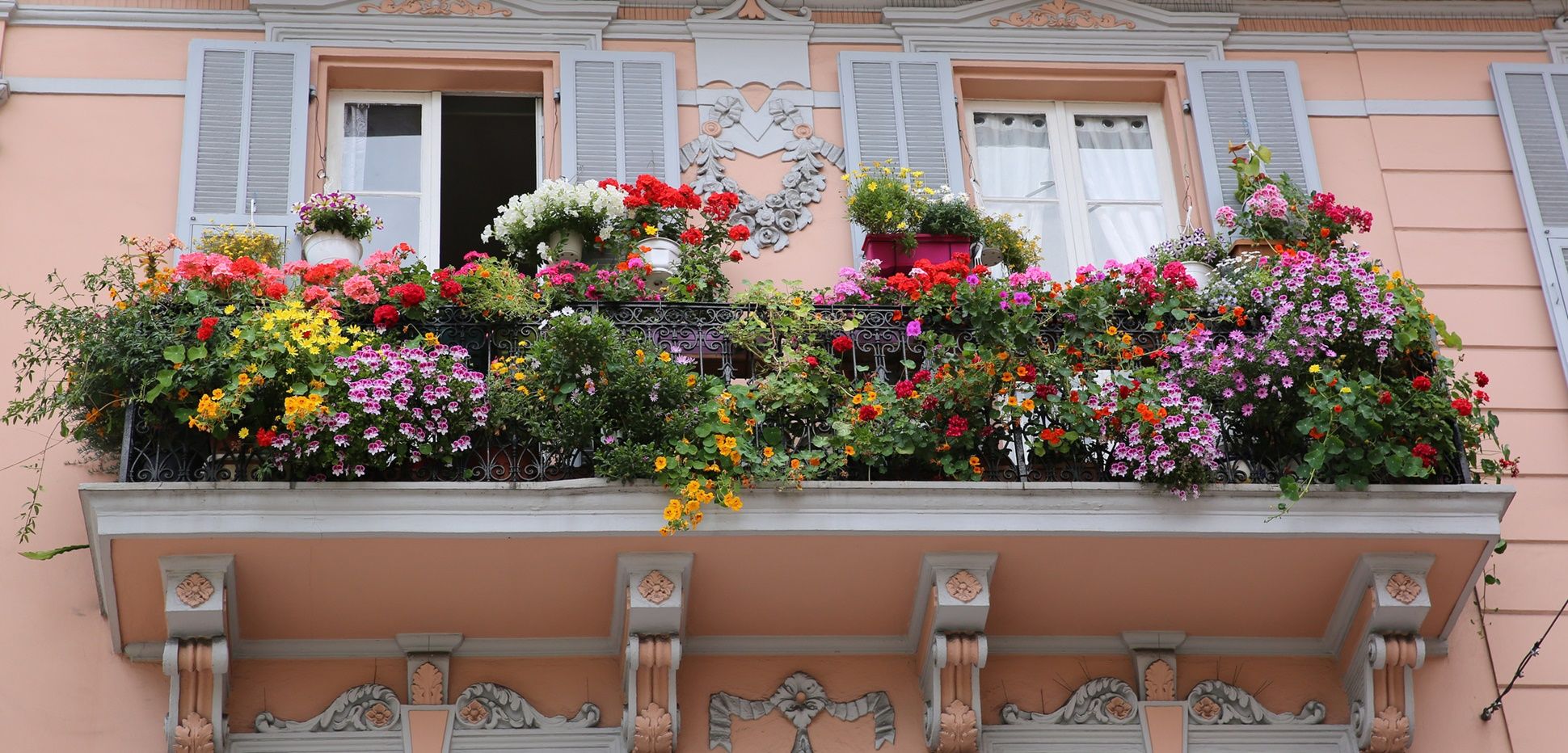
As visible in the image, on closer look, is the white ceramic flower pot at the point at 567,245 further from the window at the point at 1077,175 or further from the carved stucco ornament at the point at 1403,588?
the carved stucco ornament at the point at 1403,588

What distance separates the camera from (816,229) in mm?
9039

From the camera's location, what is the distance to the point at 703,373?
776cm

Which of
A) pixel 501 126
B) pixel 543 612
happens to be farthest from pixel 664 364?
pixel 501 126

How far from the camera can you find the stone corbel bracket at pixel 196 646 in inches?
282

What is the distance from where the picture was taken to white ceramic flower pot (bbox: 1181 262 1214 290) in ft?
28.1

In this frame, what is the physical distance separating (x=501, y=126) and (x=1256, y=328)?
15.1 ft

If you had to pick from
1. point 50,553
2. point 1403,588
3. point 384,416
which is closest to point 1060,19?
point 1403,588

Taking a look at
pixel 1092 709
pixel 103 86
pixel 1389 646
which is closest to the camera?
pixel 1389 646

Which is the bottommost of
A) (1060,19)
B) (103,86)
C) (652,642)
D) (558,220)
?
(652,642)

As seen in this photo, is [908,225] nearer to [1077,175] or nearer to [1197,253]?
[1197,253]

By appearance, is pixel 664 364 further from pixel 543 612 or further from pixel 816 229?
pixel 816 229

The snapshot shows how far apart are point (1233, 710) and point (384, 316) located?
3583mm

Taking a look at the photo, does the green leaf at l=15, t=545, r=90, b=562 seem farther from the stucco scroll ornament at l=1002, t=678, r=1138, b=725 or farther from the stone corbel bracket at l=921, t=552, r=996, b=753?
the stucco scroll ornament at l=1002, t=678, r=1138, b=725

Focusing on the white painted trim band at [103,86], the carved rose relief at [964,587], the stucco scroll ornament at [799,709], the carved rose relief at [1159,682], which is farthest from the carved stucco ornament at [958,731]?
the white painted trim band at [103,86]
